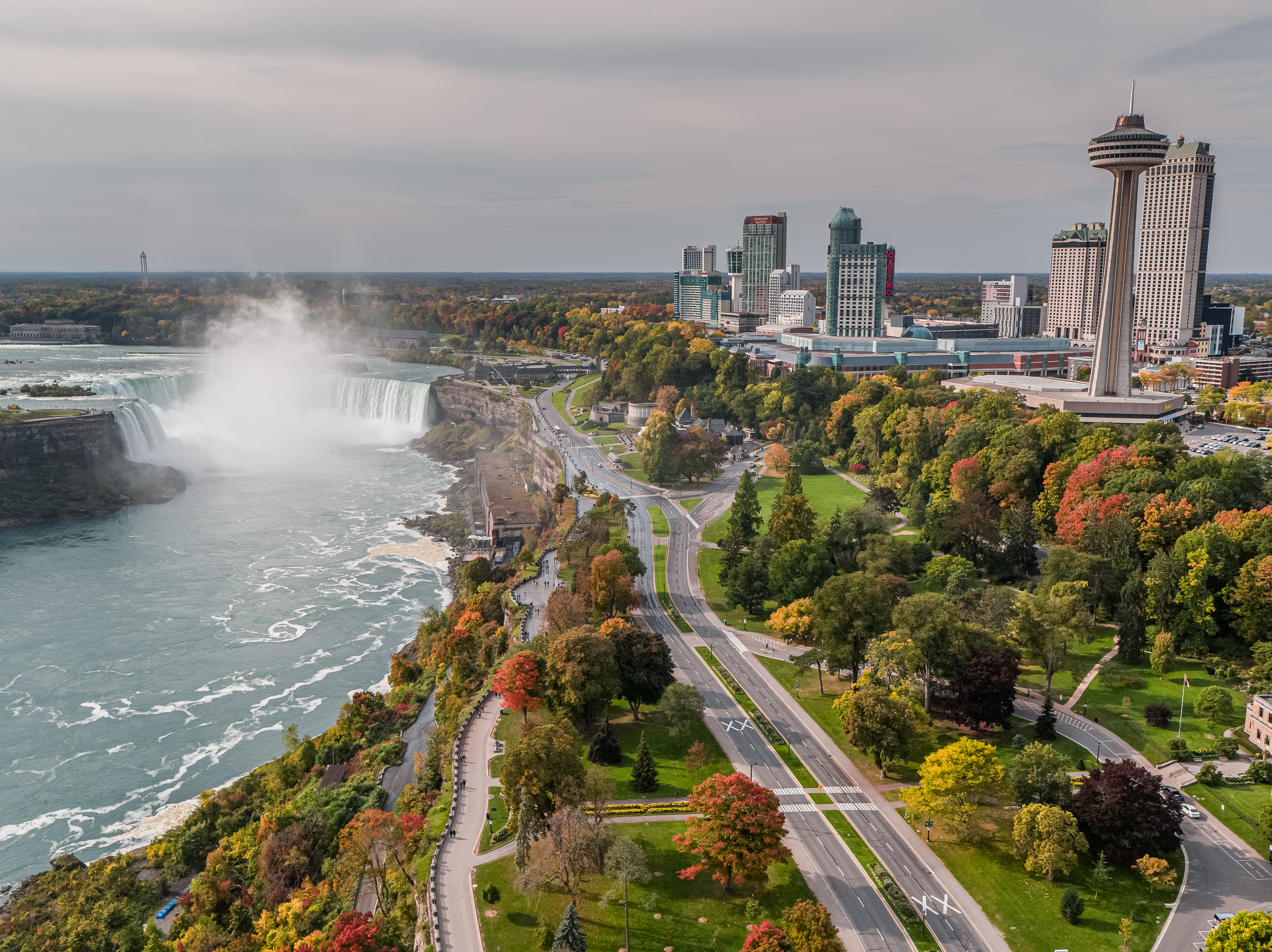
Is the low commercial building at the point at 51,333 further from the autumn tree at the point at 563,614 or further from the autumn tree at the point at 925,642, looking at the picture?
the autumn tree at the point at 925,642

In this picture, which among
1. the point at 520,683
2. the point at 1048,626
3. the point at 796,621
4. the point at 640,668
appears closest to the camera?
the point at 520,683

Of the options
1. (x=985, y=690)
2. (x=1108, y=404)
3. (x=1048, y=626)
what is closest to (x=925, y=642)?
(x=985, y=690)

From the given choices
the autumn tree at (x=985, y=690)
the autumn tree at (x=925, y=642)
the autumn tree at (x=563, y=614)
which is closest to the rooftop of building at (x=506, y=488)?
the autumn tree at (x=563, y=614)

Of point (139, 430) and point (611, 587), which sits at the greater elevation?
point (139, 430)

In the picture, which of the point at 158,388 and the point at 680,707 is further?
the point at 158,388

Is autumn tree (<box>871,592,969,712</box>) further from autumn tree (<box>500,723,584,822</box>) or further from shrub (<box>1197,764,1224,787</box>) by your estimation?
autumn tree (<box>500,723,584,822</box>)

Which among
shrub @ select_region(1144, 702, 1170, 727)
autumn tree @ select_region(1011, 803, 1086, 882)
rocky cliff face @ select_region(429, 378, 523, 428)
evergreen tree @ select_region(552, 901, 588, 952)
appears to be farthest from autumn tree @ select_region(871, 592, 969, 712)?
rocky cliff face @ select_region(429, 378, 523, 428)

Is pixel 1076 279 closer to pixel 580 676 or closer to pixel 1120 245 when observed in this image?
pixel 1120 245
